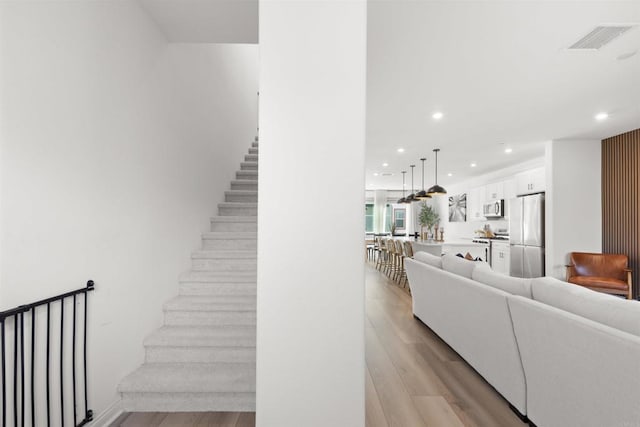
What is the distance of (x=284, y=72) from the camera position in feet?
3.94

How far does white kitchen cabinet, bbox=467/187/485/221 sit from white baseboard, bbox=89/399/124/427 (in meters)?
9.11

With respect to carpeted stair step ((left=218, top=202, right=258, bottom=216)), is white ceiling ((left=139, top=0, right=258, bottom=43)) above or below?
above

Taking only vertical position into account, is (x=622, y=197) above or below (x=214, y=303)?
above

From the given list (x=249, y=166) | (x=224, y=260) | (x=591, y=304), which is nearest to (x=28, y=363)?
(x=224, y=260)

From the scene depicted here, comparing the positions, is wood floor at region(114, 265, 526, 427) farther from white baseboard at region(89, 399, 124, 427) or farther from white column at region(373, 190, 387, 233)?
white column at region(373, 190, 387, 233)

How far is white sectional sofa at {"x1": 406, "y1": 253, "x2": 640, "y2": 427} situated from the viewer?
51.8 inches

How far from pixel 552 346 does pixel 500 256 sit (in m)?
6.58

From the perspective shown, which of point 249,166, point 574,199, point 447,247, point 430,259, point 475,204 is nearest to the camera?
point 430,259

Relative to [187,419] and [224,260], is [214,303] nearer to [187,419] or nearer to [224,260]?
[224,260]

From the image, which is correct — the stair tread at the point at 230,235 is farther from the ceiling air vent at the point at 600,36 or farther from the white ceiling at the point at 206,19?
the ceiling air vent at the point at 600,36

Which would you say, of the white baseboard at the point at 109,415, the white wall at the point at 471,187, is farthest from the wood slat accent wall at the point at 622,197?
the white baseboard at the point at 109,415

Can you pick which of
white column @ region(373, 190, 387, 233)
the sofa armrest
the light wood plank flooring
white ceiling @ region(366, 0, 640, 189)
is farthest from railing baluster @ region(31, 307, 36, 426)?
white column @ region(373, 190, 387, 233)

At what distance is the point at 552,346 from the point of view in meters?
1.64

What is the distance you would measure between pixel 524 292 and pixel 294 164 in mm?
1899
